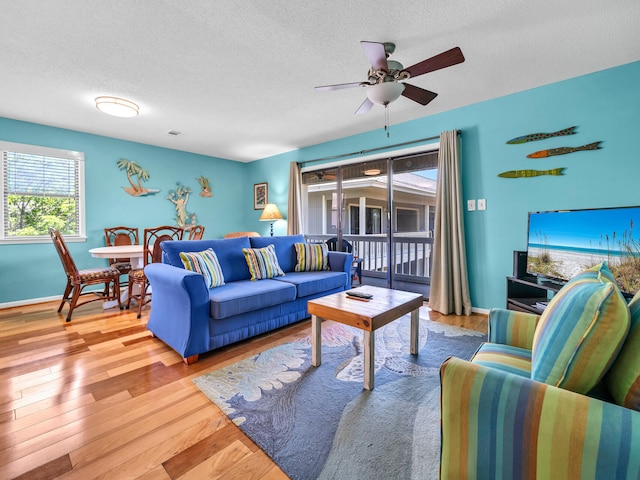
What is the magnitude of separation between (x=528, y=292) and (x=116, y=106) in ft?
15.1

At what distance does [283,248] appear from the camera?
368 cm

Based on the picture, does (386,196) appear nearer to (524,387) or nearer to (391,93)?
(391,93)

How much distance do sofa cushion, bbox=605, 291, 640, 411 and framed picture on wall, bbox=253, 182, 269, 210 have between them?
5.53 m

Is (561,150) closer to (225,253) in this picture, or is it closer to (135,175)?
(225,253)

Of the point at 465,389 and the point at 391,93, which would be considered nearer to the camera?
the point at 465,389

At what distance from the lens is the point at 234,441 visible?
1.45 meters

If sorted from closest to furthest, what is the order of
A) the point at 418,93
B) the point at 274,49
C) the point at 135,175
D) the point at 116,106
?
1. the point at 274,49
2. the point at 418,93
3. the point at 116,106
4. the point at 135,175

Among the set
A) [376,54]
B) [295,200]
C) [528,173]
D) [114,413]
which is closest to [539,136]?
[528,173]

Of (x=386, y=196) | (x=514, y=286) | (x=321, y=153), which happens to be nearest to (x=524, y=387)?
(x=514, y=286)

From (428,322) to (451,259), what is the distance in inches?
34.2

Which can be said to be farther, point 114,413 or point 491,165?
point 491,165

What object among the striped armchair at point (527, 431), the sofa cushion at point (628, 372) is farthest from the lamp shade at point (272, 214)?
the sofa cushion at point (628, 372)

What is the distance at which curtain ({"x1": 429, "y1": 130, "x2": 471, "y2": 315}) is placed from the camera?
341 cm

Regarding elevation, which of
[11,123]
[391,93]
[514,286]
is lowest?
[514,286]
